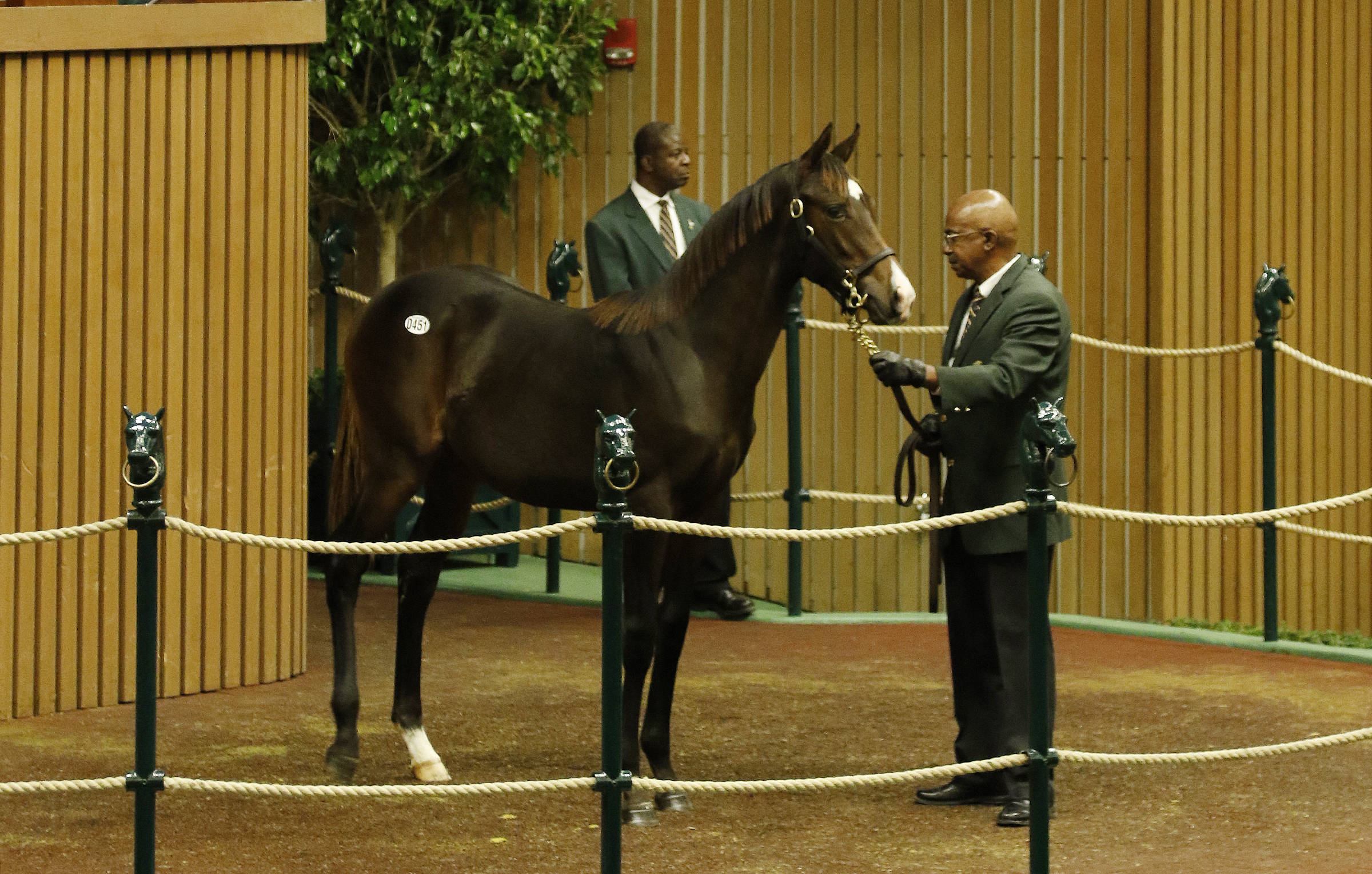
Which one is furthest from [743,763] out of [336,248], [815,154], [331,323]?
[331,323]

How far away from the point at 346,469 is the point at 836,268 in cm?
170

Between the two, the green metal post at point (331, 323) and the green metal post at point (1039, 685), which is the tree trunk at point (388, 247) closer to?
the green metal post at point (331, 323)

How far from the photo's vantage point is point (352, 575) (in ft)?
18.4

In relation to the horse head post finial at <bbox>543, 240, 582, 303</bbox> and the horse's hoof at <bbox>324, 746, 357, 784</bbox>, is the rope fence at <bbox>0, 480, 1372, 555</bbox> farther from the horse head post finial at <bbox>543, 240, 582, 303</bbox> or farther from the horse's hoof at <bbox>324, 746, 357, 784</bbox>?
the horse head post finial at <bbox>543, 240, 582, 303</bbox>

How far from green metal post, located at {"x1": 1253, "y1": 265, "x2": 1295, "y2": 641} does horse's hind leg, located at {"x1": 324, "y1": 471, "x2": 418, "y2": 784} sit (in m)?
3.42

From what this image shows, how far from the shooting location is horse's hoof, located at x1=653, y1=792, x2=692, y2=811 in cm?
507

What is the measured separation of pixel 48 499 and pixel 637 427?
207 centimetres

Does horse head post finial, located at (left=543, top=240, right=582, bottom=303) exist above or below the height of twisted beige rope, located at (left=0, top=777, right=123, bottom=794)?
above

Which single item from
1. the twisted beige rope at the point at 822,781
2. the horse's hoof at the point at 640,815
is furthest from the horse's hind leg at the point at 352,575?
the twisted beige rope at the point at 822,781

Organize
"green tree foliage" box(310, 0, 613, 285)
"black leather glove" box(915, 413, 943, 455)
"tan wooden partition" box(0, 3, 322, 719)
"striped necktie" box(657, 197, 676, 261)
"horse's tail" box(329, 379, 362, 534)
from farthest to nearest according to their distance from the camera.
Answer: "green tree foliage" box(310, 0, 613, 285), "striped necktie" box(657, 197, 676, 261), "tan wooden partition" box(0, 3, 322, 719), "horse's tail" box(329, 379, 362, 534), "black leather glove" box(915, 413, 943, 455)

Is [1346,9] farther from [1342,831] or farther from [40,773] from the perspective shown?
[40,773]

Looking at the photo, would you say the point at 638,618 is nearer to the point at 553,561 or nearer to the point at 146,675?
the point at 146,675

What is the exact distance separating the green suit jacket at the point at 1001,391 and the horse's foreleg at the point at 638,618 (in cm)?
82

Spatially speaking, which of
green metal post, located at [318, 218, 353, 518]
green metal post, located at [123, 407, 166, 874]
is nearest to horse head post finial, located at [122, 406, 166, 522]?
green metal post, located at [123, 407, 166, 874]
